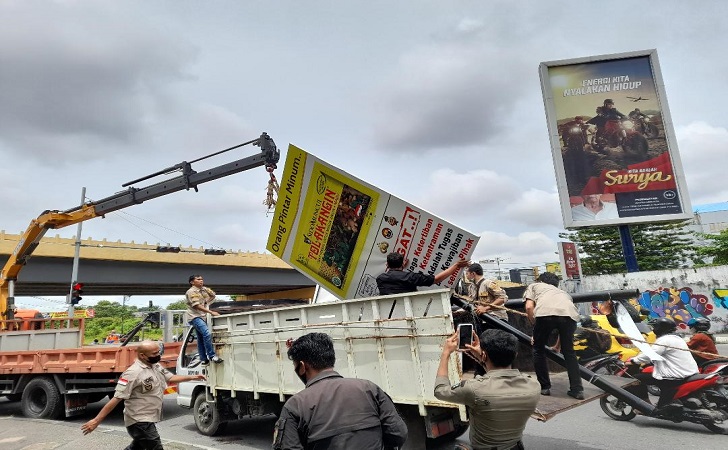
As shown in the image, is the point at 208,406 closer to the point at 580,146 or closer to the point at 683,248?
the point at 580,146

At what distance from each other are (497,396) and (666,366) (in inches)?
187

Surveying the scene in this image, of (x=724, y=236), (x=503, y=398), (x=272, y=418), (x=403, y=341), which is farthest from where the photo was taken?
(x=724, y=236)

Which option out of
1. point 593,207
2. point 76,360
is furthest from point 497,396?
point 593,207

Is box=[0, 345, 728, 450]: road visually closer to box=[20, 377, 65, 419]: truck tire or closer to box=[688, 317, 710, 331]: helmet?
box=[20, 377, 65, 419]: truck tire

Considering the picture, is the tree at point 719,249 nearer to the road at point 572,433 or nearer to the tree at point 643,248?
the tree at point 643,248

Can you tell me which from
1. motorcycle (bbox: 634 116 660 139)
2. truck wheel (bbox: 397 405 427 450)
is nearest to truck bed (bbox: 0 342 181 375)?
truck wheel (bbox: 397 405 427 450)

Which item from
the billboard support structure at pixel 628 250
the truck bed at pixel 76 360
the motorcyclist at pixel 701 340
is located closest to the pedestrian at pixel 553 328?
the motorcyclist at pixel 701 340

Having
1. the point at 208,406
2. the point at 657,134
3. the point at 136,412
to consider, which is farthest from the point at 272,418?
the point at 657,134

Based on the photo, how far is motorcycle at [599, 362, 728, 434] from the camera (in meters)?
5.77

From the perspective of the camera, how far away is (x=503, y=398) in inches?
106

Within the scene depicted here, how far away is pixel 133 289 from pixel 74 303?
496 inches

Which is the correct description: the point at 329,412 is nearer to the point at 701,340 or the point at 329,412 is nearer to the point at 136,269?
the point at 701,340

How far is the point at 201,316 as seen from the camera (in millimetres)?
6949

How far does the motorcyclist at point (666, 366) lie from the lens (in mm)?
6012
